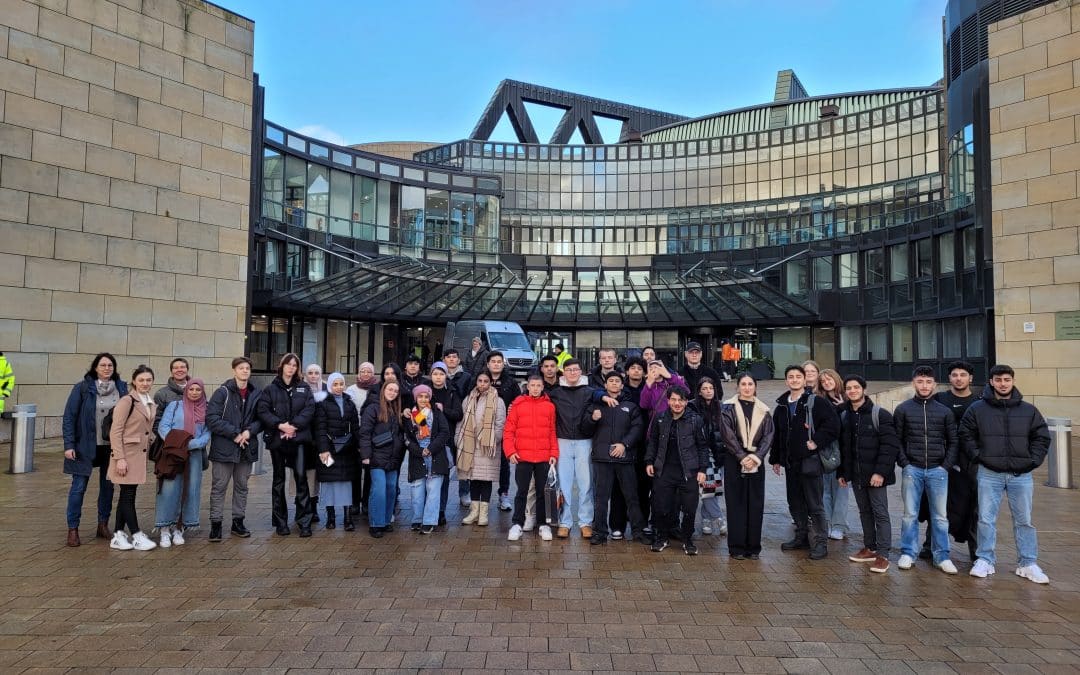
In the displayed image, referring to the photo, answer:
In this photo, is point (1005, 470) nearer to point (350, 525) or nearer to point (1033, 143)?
point (350, 525)

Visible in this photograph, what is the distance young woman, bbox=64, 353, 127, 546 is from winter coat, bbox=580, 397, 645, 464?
4.77 metres

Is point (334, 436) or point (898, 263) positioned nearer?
point (334, 436)

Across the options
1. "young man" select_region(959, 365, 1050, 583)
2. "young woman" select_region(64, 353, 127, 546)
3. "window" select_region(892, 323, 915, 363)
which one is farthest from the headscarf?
"window" select_region(892, 323, 915, 363)

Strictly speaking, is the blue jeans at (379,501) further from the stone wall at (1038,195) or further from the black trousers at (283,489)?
the stone wall at (1038,195)

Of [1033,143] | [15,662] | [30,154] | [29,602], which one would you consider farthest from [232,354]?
[1033,143]

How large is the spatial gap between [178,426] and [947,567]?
281 inches

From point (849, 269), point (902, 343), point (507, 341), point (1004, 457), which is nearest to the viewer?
point (1004, 457)

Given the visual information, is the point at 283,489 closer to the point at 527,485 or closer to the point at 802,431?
the point at 527,485

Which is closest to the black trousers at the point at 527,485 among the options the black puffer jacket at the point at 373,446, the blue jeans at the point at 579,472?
the blue jeans at the point at 579,472

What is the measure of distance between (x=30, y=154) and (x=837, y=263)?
34.0 meters

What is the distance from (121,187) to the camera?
13.4 meters

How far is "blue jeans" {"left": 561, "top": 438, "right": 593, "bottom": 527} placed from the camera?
23.2ft

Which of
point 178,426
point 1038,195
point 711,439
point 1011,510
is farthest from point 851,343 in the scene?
point 178,426

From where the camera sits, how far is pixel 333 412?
706cm
